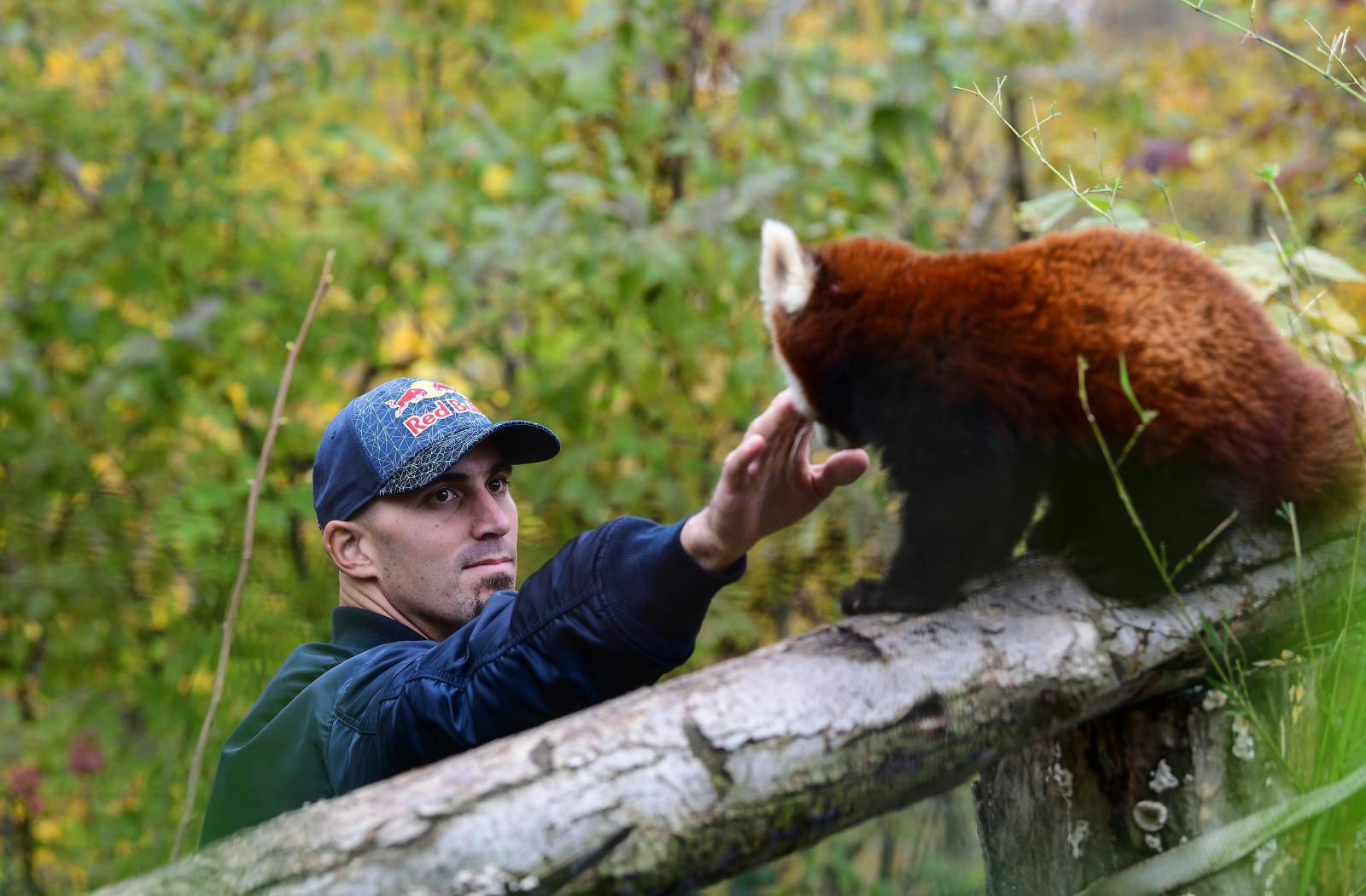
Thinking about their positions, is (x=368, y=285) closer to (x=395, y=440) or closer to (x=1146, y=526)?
(x=395, y=440)

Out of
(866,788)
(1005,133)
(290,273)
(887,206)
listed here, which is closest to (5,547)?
(290,273)

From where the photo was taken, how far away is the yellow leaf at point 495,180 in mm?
3729

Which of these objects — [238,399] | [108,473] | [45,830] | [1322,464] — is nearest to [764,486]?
[1322,464]

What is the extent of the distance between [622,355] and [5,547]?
2159 mm

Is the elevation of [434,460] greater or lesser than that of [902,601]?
greater

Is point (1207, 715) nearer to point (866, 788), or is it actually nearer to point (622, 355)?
point (866, 788)

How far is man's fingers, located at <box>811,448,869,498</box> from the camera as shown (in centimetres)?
135

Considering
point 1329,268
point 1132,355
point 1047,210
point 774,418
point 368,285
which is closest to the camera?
point 774,418

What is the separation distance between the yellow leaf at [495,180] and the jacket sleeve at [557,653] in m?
2.52

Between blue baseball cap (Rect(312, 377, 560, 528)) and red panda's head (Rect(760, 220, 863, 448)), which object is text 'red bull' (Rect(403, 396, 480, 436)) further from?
red panda's head (Rect(760, 220, 863, 448))

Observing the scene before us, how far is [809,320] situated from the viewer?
66.4 inches

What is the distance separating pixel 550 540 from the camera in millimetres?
3465

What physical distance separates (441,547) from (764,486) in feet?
1.81

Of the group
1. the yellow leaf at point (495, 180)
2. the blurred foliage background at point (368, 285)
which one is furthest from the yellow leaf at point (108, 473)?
the yellow leaf at point (495, 180)
